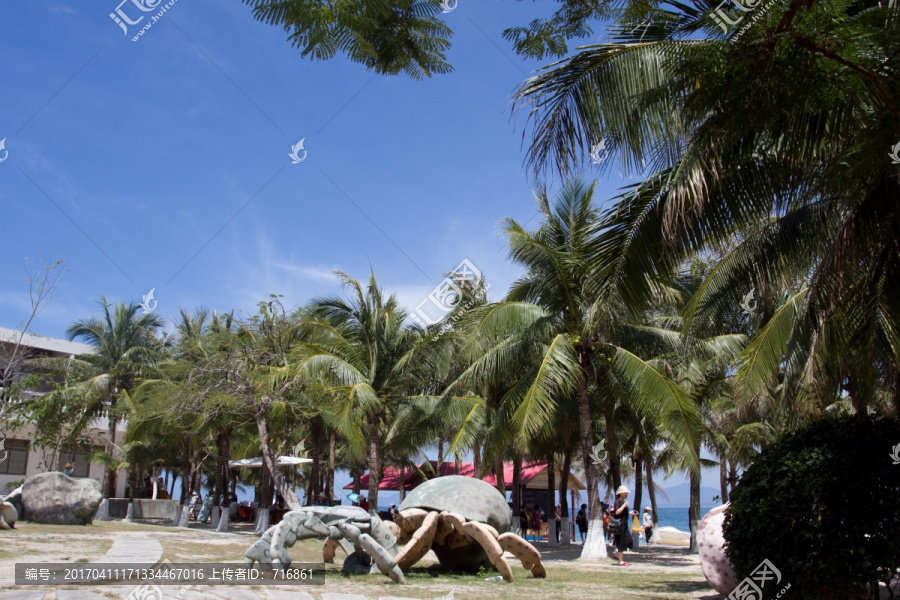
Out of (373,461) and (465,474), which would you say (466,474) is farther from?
(373,461)

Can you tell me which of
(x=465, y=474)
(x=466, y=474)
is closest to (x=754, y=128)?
(x=465, y=474)

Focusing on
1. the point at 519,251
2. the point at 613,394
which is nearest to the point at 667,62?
the point at 519,251

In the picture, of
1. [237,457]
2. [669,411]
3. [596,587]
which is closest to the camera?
[596,587]

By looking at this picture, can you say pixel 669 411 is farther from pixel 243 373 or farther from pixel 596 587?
pixel 243 373

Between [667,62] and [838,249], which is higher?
[667,62]

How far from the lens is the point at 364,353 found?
21.6 meters

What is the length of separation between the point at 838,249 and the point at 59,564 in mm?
10105

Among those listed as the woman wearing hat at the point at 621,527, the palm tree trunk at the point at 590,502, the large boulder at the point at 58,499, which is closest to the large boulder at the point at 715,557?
the woman wearing hat at the point at 621,527

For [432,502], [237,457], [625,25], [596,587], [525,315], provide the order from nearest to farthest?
[625,25], [596,587], [432,502], [525,315], [237,457]

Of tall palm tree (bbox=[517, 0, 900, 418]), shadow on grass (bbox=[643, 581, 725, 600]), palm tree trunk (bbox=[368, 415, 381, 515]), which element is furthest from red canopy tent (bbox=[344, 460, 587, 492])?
tall palm tree (bbox=[517, 0, 900, 418])

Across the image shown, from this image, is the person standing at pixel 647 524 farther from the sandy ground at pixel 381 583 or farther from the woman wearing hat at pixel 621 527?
the sandy ground at pixel 381 583

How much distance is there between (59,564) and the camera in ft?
29.0

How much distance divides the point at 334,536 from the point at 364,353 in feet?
40.8

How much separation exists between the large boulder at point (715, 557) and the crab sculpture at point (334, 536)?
150 inches
